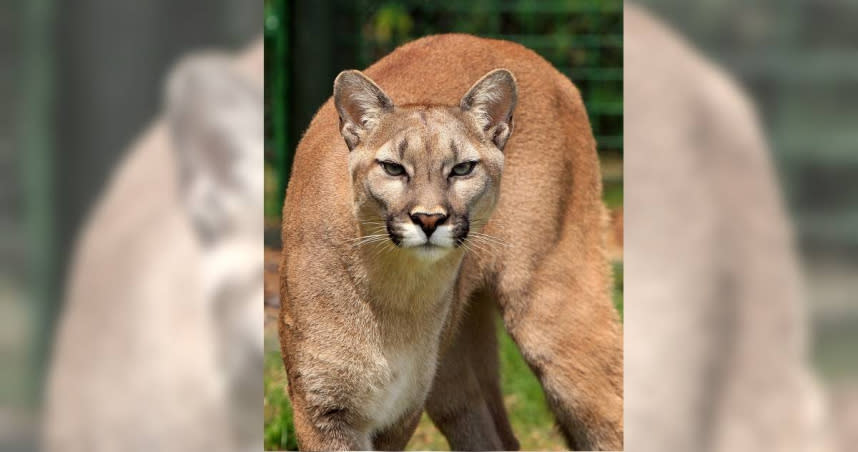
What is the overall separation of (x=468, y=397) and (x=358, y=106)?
142 cm

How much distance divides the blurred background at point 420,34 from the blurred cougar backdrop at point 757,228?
2.47 metres

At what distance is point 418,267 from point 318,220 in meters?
0.37

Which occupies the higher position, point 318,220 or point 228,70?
point 228,70

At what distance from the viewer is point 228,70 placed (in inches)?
110

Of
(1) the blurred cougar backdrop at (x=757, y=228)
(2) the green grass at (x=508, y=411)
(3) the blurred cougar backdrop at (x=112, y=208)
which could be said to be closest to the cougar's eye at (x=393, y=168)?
(3) the blurred cougar backdrop at (x=112, y=208)

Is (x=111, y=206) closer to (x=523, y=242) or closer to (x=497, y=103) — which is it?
(x=497, y=103)

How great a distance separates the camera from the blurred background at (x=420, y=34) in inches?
230

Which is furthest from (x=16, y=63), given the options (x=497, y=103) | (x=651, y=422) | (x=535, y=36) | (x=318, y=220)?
(x=535, y=36)

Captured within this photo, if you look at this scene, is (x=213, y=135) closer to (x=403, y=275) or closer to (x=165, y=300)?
(x=165, y=300)

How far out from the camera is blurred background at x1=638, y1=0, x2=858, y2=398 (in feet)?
9.23

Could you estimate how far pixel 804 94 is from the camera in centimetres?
282

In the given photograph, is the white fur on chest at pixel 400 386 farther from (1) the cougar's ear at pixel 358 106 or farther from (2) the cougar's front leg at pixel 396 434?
(1) the cougar's ear at pixel 358 106

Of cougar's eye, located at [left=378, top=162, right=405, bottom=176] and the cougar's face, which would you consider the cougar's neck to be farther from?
cougar's eye, located at [left=378, top=162, right=405, bottom=176]

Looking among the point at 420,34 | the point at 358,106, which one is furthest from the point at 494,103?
the point at 420,34
